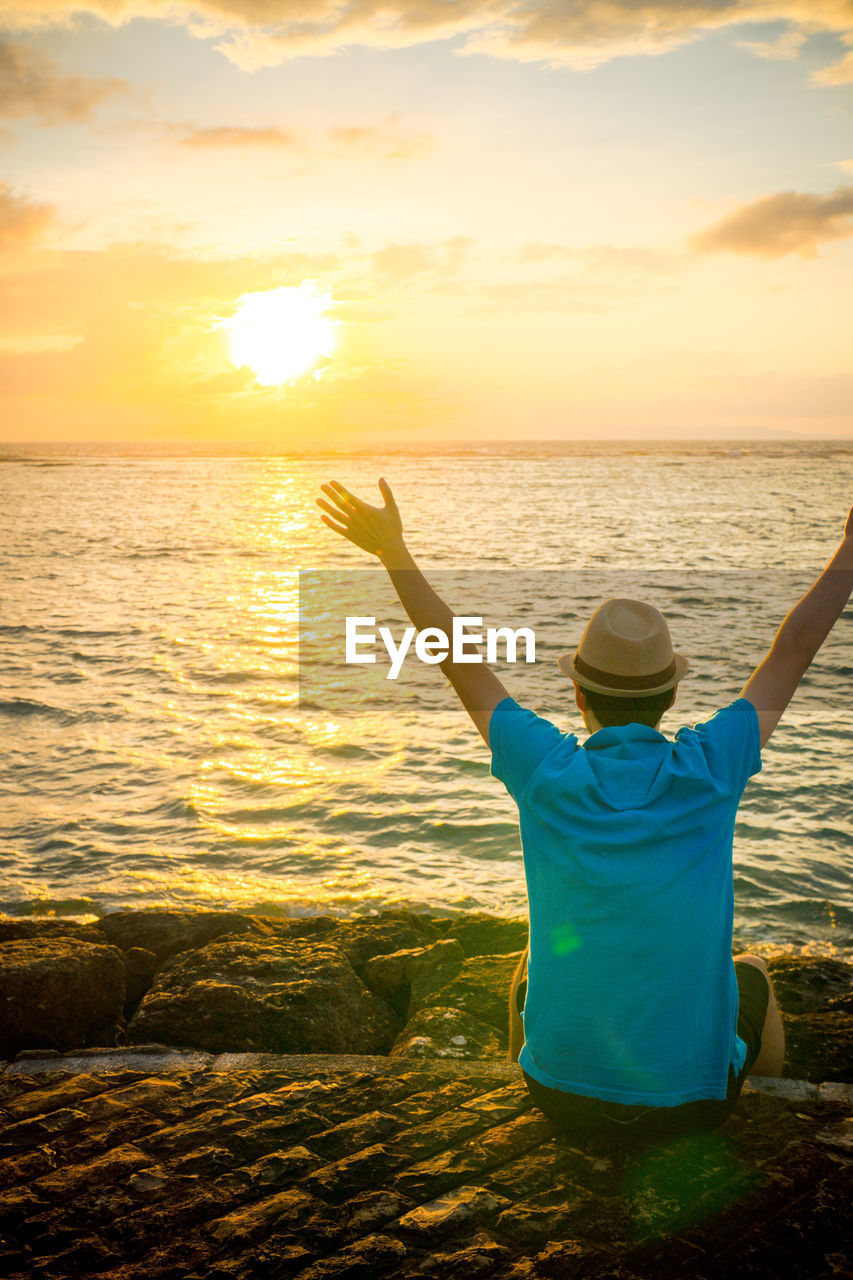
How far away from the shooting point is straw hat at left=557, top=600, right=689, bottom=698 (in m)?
2.88

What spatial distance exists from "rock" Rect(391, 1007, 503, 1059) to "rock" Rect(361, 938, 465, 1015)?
554mm

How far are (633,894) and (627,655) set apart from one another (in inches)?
28.8

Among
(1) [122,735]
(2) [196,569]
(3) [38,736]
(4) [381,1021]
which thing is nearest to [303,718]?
(1) [122,735]

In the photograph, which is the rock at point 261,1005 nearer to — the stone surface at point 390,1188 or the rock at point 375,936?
the rock at point 375,936

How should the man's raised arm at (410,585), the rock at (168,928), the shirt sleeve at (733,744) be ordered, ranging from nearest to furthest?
1. the shirt sleeve at (733,744)
2. the man's raised arm at (410,585)
3. the rock at (168,928)

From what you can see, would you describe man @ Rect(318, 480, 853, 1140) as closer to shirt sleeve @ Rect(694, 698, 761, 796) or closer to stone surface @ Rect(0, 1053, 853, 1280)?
shirt sleeve @ Rect(694, 698, 761, 796)

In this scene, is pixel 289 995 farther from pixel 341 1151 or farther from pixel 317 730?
pixel 317 730

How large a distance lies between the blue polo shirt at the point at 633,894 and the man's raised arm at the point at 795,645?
118mm

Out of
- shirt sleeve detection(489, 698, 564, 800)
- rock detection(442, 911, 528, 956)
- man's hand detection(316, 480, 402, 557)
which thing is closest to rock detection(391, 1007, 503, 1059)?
rock detection(442, 911, 528, 956)

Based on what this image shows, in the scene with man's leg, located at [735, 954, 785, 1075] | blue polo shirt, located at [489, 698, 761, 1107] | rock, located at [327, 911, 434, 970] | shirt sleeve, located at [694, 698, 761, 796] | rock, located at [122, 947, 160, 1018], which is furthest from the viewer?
rock, located at [327, 911, 434, 970]

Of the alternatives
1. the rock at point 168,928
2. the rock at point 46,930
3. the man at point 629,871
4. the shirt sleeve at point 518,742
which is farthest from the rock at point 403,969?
the shirt sleeve at point 518,742

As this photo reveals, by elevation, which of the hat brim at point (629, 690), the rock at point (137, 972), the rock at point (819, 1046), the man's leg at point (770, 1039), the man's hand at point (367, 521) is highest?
the man's hand at point (367, 521)

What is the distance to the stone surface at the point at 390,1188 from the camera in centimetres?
270

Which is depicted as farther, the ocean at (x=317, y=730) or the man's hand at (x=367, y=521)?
the ocean at (x=317, y=730)
